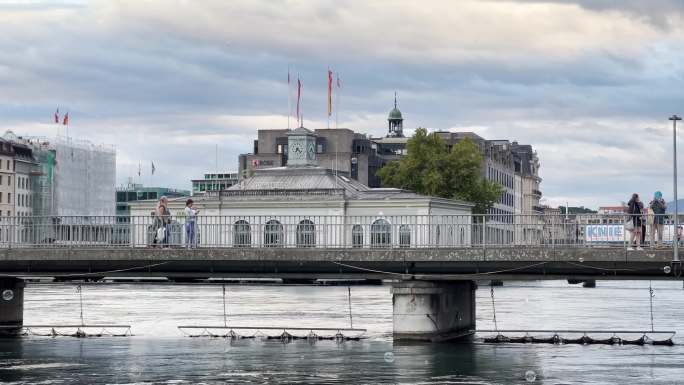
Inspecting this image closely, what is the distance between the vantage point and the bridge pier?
53906 millimetres

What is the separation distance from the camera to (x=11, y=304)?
62781 millimetres

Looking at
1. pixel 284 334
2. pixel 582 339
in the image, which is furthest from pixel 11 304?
pixel 582 339

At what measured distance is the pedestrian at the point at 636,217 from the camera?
4947 centimetres

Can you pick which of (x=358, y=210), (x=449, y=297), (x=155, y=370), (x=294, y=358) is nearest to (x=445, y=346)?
(x=449, y=297)

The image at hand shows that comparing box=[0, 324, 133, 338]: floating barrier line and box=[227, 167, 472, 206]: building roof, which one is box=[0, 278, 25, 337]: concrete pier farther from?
box=[227, 167, 472, 206]: building roof

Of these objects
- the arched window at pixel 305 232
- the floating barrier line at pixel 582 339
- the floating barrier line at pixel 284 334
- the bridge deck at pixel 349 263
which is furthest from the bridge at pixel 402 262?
the floating barrier line at pixel 284 334

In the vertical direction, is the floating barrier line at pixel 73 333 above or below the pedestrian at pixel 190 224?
below

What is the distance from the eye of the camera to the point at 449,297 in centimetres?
5700

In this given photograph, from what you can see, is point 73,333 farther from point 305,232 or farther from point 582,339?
point 582,339

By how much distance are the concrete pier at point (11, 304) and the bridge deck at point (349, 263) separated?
4.20 meters

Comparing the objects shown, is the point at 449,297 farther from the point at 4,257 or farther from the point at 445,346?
the point at 4,257

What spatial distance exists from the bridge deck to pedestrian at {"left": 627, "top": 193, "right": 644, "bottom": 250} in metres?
1.24

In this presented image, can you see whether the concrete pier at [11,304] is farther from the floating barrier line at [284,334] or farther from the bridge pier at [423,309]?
the bridge pier at [423,309]

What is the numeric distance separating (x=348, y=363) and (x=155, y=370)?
6.89 m
